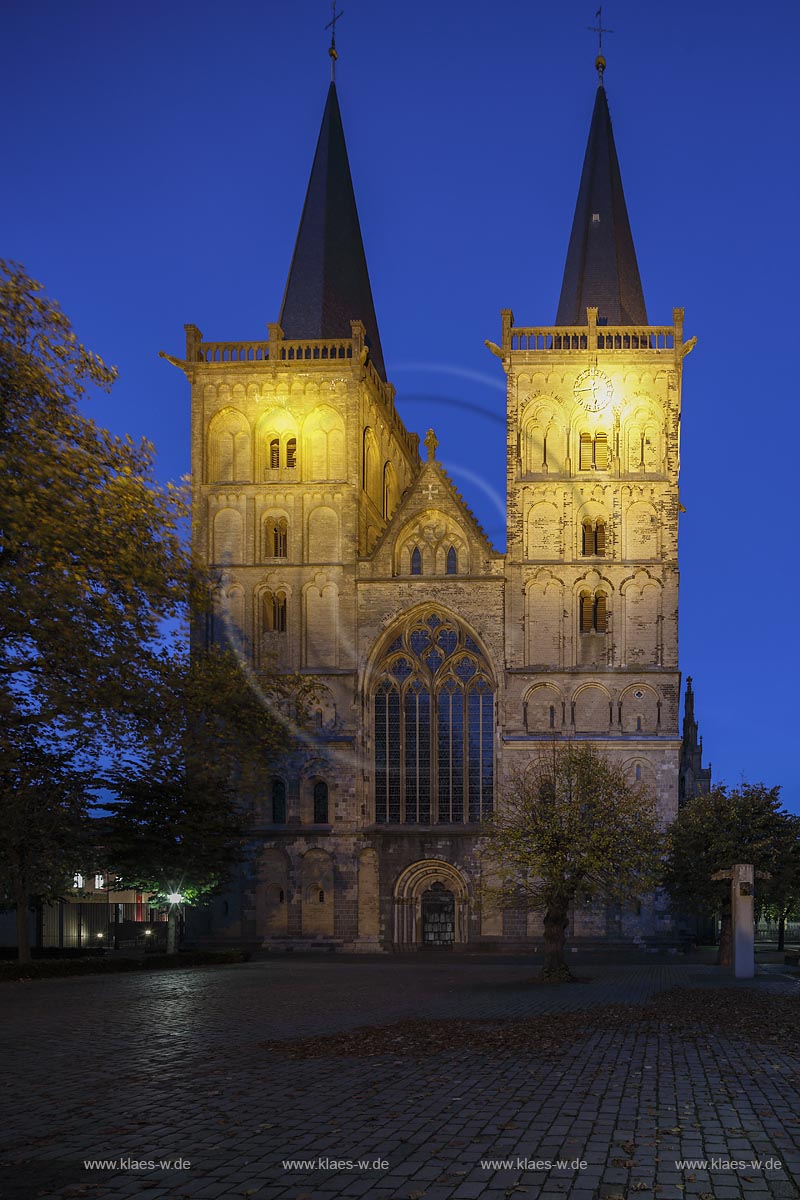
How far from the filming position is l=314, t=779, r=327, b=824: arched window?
51.4 meters

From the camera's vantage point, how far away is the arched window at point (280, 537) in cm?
5350

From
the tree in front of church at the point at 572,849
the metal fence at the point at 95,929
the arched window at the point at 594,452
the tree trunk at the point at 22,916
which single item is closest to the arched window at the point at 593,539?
the arched window at the point at 594,452

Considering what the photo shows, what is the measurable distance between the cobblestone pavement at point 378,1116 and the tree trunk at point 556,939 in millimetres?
12834

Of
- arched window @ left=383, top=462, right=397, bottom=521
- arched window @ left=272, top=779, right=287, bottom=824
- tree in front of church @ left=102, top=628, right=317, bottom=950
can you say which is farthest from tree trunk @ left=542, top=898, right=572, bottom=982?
arched window @ left=383, top=462, right=397, bottom=521

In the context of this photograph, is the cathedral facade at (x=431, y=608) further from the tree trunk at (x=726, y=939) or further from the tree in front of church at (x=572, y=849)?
the tree in front of church at (x=572, y=849)

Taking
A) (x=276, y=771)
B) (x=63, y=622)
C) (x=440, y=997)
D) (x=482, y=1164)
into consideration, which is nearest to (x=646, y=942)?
(x=276, y=771)

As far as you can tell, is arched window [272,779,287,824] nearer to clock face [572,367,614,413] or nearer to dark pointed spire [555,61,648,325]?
clock face [572,367,614,413]

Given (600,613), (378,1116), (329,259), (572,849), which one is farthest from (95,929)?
(378,1116)

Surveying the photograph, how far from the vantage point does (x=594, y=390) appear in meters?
53.0

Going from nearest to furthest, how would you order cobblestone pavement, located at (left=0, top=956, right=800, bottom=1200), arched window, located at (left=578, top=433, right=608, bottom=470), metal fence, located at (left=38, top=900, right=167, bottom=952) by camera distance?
cobblestone pavement, located at (left=0, top=956, right=800, bottom=1200) → metal fence, located at (left=38, top=900, right=167, bottom=952) → arched window, located at (left=578, top=433, right=608, bottom=470)

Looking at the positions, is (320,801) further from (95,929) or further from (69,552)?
(69,552)

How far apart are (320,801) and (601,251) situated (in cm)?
2850

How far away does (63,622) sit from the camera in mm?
17719

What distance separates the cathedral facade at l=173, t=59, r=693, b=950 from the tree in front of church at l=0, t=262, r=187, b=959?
94.0ft
